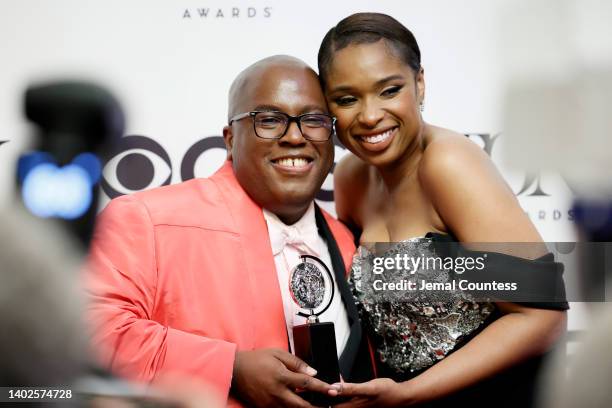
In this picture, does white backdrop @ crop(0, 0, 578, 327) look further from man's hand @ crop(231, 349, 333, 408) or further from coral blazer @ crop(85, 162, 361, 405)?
man's hand @ crop(231, 349, 333, 408)

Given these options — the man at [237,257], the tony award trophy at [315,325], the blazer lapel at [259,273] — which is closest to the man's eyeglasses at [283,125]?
the man at [237,257]

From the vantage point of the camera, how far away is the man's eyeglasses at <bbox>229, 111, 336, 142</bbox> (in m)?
1.64

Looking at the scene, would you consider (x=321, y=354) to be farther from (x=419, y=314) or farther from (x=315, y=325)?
(x=419, y=314)

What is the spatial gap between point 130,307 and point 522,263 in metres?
0.80

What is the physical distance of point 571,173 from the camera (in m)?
1.83

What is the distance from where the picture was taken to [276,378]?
1.42m

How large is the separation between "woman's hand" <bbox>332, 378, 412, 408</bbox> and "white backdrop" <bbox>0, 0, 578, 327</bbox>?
1.99 feet

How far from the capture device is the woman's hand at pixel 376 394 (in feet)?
4.76

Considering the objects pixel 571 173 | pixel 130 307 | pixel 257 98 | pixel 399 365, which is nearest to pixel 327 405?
pixel 399 365

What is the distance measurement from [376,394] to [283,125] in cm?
60

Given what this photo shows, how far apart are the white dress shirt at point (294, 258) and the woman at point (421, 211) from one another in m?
0.07

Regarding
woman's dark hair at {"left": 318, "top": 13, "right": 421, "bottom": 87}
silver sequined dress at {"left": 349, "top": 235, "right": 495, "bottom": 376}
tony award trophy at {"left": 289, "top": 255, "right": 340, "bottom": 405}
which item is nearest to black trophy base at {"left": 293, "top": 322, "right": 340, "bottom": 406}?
tony award trophy at {"left": 289, "top": 255, "right": 340, "bottom": 405}

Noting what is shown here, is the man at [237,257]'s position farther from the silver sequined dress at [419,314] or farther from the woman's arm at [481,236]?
the woman's arm at [481,236]

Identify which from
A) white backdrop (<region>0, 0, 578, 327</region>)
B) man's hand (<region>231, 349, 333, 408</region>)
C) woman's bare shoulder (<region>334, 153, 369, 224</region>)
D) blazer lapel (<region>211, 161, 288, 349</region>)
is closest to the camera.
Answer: man's hand (<region>231, 349, 333, 408</region>)
